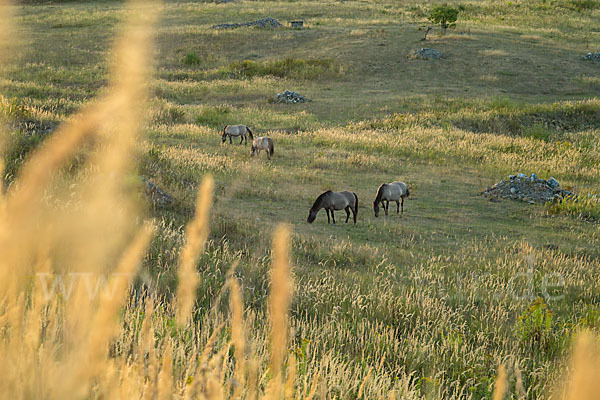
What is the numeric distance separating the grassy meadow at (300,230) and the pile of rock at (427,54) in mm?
784

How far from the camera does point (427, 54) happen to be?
161ft

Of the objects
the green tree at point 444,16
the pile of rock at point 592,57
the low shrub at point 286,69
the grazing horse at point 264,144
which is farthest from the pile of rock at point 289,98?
the pile of rock at point 592,57

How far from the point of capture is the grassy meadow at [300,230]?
11.4 feet

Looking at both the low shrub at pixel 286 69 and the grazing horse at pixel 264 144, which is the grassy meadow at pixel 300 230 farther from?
the grazing horse at pixel 264 144

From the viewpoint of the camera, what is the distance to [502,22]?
71125mm

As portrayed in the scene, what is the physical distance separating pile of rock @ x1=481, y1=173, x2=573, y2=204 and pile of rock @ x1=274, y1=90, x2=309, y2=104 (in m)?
19.8

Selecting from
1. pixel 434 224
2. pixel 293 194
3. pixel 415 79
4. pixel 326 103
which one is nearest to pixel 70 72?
pixel 326 103

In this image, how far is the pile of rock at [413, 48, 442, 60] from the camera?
48969 mm

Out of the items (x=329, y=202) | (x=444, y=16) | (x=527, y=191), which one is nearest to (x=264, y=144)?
(x=329, y=202)

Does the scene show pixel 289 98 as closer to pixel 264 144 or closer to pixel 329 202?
pixel 264 144

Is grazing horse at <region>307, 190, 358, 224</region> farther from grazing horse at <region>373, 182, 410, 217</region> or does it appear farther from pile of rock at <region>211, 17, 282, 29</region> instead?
pile of rock at <region>211, 17, 282, 29</region>

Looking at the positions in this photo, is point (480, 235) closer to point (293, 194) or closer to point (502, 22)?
point (293, 194)

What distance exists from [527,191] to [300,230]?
896 centimetres

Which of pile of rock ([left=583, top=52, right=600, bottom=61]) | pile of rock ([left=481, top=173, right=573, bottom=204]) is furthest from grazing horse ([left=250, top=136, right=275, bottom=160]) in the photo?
pile of rock ([left=583, top=52, right=600, bottom=61])
